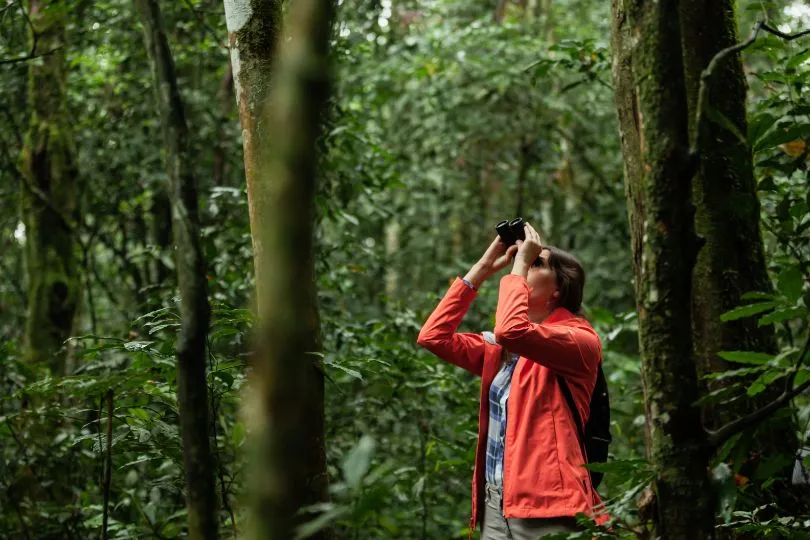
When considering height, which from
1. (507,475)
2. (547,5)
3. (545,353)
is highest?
(547,5)

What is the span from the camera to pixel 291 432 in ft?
2.88

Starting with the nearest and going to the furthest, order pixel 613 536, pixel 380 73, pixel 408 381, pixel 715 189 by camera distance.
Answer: pixel 613 536 → pixel 715 189 → pixel 408 381 → pixel 380 73

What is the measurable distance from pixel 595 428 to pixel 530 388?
28cm

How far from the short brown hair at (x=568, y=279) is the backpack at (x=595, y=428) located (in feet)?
1.14

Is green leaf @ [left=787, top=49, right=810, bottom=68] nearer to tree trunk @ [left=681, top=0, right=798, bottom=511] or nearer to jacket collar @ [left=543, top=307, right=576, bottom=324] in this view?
tree trunk @ [left=681, top=0, right=798, bottom=511]

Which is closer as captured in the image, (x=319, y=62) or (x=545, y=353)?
(x=319, y=62)

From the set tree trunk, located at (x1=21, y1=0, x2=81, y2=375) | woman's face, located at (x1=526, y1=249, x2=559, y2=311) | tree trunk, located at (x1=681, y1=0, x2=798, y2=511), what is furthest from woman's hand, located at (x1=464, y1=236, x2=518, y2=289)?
tree trunk, located at (x1=21, y1=0, x2=81, y2=375)

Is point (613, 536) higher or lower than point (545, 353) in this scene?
lower

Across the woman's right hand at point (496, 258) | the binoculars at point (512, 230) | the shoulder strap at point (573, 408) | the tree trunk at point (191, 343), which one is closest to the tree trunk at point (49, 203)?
the woman's right hand at point (496, 258)

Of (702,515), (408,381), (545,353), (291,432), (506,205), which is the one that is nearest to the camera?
(291,432)

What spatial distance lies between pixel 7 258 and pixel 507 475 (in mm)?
8884

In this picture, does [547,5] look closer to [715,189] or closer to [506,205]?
[506,205]

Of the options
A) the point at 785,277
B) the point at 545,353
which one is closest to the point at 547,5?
the point at 545,353

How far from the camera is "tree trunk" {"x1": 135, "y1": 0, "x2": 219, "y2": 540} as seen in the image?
1380mm
